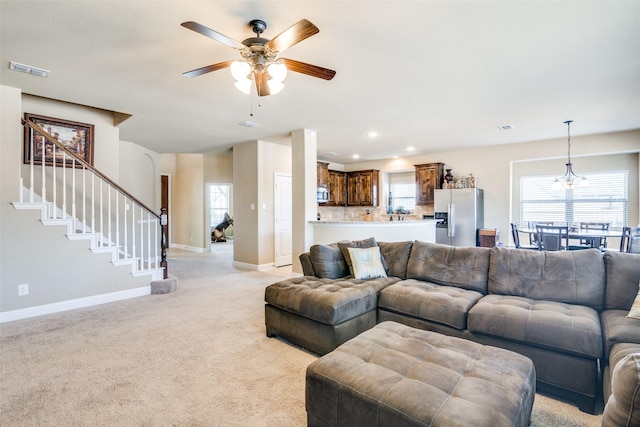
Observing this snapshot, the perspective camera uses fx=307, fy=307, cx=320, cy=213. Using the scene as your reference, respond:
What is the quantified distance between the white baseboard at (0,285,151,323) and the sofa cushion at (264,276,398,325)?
259cm

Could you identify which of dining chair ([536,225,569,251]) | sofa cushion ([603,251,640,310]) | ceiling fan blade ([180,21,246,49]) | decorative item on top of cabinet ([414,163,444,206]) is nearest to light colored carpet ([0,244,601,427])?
sofa cushion ([603,251,640,310])

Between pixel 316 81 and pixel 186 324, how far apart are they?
3.02 metres

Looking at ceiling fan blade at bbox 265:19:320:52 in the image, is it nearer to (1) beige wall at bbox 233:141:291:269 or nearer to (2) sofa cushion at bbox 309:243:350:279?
(2) sofa cushion at bbox 309:243:350:279

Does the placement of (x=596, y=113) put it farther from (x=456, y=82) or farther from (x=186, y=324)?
(x=186, y=324)

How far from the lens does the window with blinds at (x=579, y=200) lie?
5984 millimetres

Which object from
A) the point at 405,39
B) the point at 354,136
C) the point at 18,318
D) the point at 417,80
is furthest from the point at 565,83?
the point at 18,318

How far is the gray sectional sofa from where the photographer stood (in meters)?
1.95

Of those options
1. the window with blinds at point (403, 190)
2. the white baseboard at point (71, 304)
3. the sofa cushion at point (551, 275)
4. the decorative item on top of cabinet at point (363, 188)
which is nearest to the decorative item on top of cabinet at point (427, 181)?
the window with blinds at point (403, 190)

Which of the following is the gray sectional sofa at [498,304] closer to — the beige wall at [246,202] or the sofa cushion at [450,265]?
the sofa cushion at [450,265]

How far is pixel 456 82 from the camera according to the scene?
3.39 metres

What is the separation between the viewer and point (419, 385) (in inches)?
56.2

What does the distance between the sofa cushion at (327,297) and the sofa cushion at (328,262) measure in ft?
0.47

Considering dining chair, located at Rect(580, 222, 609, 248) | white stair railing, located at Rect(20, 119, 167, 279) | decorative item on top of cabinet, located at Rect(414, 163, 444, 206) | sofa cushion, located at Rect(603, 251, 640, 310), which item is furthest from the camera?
decorative item on top of cabinet, located at Rect(414, 163, 444, 206)

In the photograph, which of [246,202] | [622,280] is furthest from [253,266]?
[622,280]
